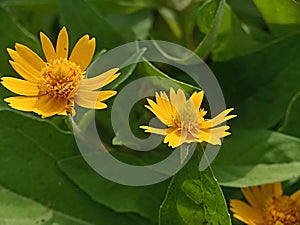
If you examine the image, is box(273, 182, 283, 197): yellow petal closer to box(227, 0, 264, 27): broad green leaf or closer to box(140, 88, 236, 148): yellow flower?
box(140, 88, 236, 148): yellow flower

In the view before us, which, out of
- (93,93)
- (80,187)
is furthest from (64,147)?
(93,93)

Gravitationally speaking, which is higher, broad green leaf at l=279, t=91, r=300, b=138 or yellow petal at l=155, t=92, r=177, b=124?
yellow petal at l=155, t=92, r=177, b=124

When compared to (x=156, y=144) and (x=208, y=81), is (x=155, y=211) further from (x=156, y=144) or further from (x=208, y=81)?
(x=208, y=81)

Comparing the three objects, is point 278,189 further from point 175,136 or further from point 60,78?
point 60,78

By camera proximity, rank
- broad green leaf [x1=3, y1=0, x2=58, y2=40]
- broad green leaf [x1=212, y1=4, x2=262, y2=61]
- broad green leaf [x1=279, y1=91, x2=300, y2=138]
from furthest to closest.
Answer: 1. broad green leaf [x1=3, y1=0, x2=58, y2=40]
2. broad green leaf [x1=212, y1=4, x2=262, y2=61]
3. broad green leaf [x1=279, y1=91, x2=300, y2=138]

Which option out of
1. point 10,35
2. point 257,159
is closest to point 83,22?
point 10,35

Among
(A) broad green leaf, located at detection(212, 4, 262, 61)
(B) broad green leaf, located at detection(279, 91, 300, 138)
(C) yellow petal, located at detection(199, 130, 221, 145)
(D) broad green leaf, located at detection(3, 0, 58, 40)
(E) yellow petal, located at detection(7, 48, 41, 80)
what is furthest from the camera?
(D) broad green leaf, located at detection(3, 0, 58, 40)

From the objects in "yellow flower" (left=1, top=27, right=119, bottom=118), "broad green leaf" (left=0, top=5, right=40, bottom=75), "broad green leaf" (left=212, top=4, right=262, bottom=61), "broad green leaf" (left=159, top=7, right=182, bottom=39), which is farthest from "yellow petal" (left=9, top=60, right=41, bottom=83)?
"broad green leaf" (left=159, top=7, right=182, bottom=39)
